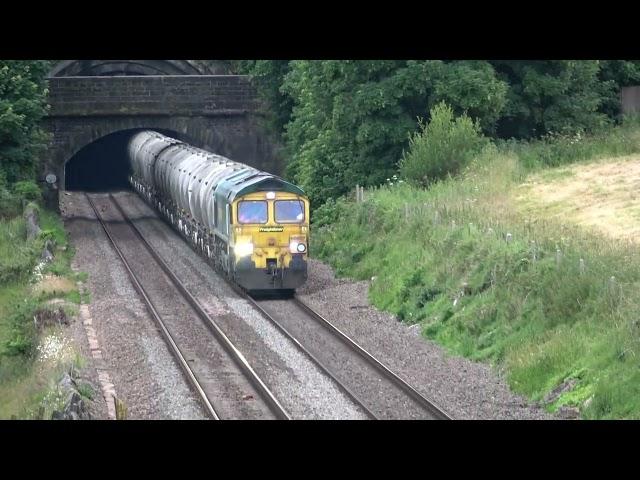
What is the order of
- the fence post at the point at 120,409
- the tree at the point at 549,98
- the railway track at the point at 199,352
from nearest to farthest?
the fence post at the point at 120,409 < the railway track at the point at 199,352 < the tree at the point at 549,98

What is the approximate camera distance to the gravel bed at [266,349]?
15.7 metres

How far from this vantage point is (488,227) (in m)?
24.1

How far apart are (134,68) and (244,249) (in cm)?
3735

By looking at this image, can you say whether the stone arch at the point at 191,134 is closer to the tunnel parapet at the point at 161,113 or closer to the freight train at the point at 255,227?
the tunnel parapet at the point at 161,113

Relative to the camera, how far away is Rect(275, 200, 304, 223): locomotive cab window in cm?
2478

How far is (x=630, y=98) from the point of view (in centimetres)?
→ 4106

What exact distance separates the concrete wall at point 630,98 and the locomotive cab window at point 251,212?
21.0 metres

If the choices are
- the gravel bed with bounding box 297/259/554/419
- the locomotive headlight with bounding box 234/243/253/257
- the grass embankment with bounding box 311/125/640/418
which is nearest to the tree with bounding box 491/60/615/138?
the grass embankment with bounding box 311/125/640/418

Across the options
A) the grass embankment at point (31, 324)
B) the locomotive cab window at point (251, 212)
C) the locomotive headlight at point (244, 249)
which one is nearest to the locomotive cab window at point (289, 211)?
the locomotive cab window at point (251, 212)

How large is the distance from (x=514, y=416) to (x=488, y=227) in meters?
9.65

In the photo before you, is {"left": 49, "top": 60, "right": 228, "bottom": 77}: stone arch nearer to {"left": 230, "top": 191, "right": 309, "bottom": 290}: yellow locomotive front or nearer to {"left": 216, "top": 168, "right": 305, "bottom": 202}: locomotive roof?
{"left": 216, "top": 168, "right": 305, "bottom": 202}: locomotive roof

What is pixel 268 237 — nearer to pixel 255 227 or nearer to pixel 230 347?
pixel 255 227

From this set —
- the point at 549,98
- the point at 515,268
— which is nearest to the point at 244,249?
the point at 515,268
